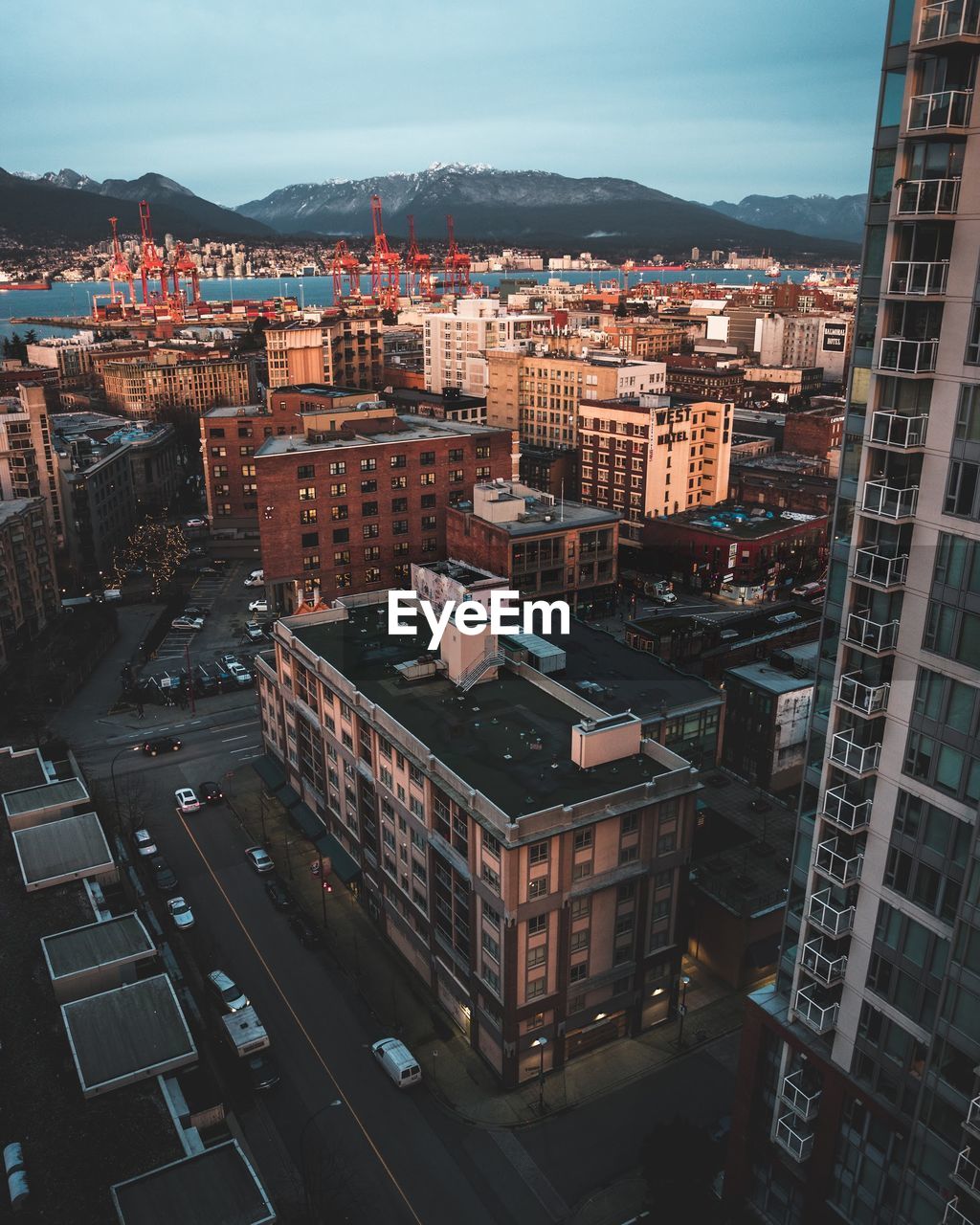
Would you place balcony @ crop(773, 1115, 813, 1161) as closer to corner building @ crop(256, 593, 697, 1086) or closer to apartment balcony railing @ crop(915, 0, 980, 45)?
corner building @ crop(256, 593, 697, 1086)

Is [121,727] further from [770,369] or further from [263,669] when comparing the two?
[770,369]

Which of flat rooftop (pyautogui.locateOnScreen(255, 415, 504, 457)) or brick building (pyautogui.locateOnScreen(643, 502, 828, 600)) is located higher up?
flat rooftop (pyautogui.locateOnScreen(255, 415, 504, 457))

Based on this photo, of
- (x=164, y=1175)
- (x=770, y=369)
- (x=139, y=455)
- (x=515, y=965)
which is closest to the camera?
(x=164, y=1175)

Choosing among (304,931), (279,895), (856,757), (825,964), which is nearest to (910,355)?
(856,757)

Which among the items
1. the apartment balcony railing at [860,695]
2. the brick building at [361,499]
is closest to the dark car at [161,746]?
the brick building at [361,499]

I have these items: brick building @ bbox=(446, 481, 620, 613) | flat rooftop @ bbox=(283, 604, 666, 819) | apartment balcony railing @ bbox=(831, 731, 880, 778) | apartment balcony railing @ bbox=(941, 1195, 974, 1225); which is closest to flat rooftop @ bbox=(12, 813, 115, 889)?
flat rooftop @ bbox=(283, 604, 666, 819)

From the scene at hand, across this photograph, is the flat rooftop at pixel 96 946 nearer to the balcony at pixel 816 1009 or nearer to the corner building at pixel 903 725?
the corner building at pixel 903 725

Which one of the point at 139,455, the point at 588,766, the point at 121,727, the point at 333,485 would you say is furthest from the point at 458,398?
the point at 588,766

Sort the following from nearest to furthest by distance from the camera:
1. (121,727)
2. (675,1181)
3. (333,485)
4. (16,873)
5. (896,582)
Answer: (896,582) < (675,1181) < (16,873) < (121,727) < (333,485)
